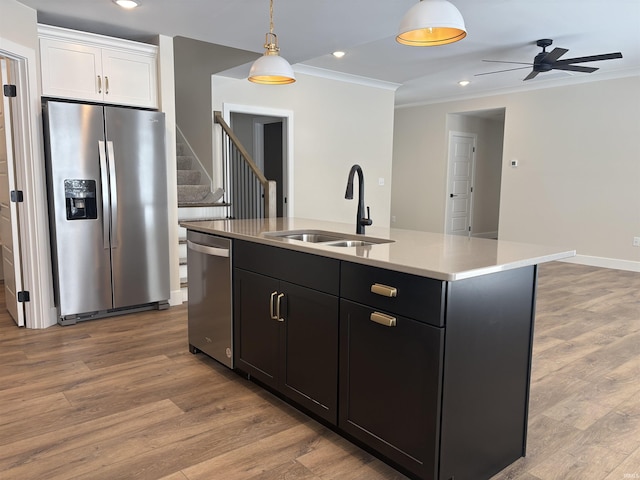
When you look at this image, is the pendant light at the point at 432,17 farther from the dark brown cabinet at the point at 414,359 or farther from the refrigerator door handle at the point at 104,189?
the refrigerator door handle at the point at 104,189

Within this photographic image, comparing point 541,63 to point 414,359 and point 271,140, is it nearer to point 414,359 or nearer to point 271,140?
point 271,140

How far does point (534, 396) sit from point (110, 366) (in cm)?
260

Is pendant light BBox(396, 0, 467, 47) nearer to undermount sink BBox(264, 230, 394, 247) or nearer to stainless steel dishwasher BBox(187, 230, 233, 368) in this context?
undermount sink BBox(264, 230, 394, 247)

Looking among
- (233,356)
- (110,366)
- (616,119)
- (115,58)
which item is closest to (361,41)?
(115,58)

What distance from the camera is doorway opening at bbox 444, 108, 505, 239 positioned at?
903 centimetres

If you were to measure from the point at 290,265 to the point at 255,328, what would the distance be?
1.68 feet

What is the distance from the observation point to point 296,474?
194 cm

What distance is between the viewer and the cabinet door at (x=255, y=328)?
2.52 metres

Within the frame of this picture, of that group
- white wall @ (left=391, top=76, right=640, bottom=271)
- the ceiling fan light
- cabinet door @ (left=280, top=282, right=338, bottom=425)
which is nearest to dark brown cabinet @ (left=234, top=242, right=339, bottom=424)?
cabinet door @ (left=280, top=282, right=338, bottom=425)

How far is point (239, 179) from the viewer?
19.5 feet

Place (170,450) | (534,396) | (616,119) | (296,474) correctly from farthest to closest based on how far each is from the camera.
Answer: (616,119) → (534,396) → (170,450) → (296,474)

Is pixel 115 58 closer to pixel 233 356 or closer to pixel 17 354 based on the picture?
pixel 17 354

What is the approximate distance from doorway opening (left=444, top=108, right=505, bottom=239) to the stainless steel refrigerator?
20.3ft

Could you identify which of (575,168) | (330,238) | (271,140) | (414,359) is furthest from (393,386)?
(271,140)
